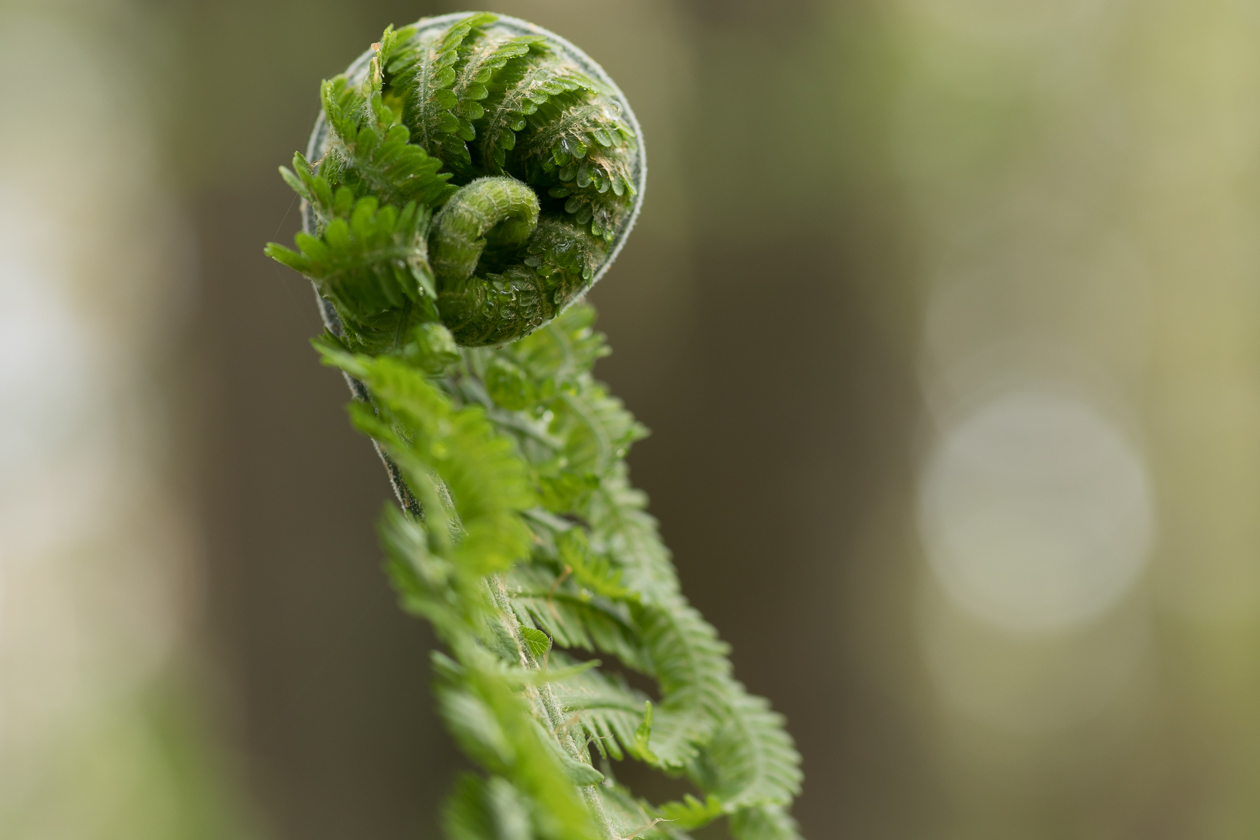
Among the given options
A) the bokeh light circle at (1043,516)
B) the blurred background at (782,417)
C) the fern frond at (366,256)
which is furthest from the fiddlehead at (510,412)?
the bokeh light circle at (1043,516)

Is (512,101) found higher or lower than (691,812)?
higher

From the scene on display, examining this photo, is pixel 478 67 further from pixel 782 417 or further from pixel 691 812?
pixel 782 417

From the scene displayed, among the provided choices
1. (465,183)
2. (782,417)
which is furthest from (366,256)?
(782,417)

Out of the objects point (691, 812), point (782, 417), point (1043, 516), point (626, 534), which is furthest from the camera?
point (1043, 516)

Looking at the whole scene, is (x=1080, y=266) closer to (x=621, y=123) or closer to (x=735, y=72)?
(x=735, y=72)

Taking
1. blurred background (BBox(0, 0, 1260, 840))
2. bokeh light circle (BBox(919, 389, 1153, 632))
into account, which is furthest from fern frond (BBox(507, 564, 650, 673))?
bokeh light circle (BBox(919, 389, 1153, 632))

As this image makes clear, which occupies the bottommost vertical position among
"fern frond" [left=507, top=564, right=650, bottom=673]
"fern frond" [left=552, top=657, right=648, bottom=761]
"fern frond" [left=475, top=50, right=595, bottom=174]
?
"fern frond" [left=552, top=657, right=648, bottom=761]

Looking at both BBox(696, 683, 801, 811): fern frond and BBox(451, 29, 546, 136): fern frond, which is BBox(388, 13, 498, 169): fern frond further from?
BBox(696, 683, 801, 811): fern frond
